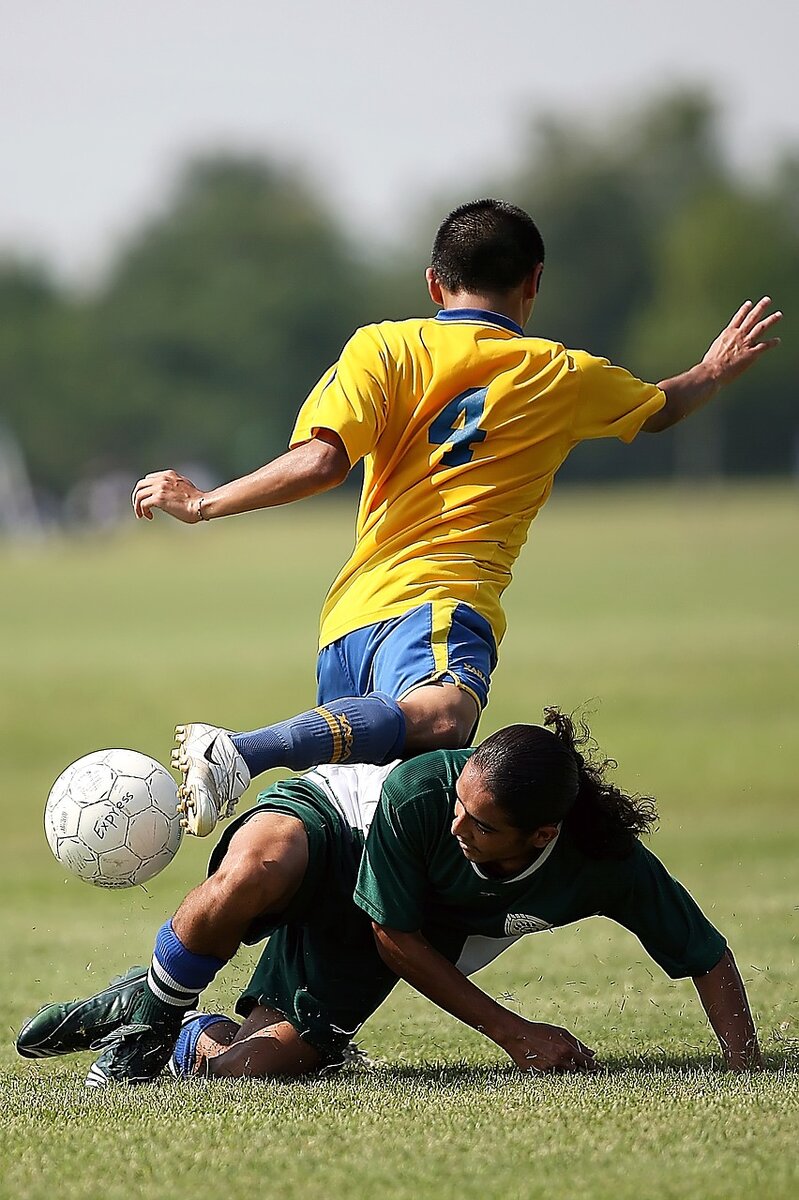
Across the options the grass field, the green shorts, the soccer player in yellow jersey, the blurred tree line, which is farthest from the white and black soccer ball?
the blurred tree line

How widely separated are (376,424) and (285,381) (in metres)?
89.7

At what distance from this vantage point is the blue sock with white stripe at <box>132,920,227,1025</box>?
197 inches

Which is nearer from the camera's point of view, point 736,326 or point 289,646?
point 736,326

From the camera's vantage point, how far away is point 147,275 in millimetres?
104750

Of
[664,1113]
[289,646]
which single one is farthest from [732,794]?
[289,646]

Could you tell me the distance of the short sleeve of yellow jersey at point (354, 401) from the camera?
5504 mm

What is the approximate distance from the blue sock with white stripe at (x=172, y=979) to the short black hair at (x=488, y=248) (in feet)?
7.92

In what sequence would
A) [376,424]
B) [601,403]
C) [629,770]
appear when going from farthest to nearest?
[629,770] < [601,403] < [376,424]

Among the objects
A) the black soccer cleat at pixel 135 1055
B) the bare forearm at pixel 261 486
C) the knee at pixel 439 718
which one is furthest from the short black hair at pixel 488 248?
the black soccer cleat at pixel 135 1055

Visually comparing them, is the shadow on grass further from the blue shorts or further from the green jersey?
the blue shorts

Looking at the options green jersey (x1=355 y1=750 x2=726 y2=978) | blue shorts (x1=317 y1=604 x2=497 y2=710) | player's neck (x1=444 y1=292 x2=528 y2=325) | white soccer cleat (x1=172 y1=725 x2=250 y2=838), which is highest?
player's neck (x1=444 y1=292 x2=528 y2=325)

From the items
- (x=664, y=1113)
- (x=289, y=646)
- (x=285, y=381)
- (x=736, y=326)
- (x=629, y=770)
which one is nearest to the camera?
(x=664, y=1113)

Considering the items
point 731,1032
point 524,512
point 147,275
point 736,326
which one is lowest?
point 731,1032

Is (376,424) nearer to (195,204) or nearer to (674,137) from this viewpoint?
(674,137)
